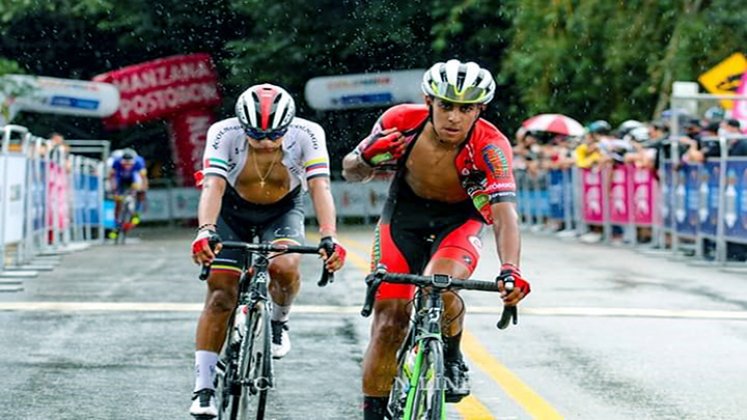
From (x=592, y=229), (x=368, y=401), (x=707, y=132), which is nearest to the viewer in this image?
(x=368, y=401)

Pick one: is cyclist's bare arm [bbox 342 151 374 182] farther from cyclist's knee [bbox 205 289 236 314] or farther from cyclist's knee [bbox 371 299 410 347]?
cyclist's knee [bbox 205 289 236 314]

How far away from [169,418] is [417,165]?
2.03m

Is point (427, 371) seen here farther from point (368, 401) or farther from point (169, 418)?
point (169, 418)

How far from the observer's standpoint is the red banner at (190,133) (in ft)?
130

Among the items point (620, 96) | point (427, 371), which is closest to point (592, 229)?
point (620, 96)

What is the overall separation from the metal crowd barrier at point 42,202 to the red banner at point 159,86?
22.6ft

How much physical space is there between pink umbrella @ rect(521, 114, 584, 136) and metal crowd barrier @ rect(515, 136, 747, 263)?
Result: 88 centimetres

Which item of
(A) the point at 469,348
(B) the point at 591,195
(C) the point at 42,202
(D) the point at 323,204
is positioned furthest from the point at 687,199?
(D) the point at 323,204

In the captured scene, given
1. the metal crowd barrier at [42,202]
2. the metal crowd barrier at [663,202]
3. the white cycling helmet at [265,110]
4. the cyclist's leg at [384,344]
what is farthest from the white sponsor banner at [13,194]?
the cyclist's leg at [384,344]

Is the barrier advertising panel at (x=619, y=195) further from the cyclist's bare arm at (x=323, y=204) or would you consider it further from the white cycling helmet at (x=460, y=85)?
the white cycling helmet at (x=460, y=85)

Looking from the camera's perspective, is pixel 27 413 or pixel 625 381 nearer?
pixel 27 413

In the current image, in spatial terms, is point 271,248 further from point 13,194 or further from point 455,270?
point 13,194

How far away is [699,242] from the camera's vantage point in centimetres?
2119

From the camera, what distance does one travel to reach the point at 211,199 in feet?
27.1
